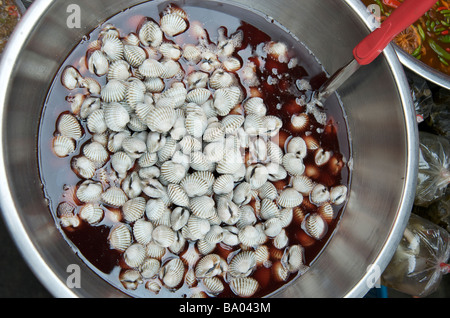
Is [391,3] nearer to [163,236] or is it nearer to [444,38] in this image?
[444,38]

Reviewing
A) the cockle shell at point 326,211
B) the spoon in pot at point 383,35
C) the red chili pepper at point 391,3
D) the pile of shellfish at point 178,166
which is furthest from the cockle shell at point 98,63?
the red chili pepper at point 391,3

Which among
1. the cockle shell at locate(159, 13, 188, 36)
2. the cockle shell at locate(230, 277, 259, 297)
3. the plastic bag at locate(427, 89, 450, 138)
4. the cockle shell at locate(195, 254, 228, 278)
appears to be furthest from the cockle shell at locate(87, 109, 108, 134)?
the plastic bag at locate(427, 89, 450, 138)

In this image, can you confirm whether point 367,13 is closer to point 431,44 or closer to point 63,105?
point 431,44

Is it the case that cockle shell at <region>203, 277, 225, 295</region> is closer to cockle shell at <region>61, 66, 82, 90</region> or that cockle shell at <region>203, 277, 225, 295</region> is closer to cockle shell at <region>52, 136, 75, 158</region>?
cockle shell at <region>52, 136, 75, 158</region>

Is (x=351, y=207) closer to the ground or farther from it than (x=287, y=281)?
farther from it

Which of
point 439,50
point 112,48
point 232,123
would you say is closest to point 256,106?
point 232,123
